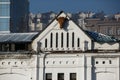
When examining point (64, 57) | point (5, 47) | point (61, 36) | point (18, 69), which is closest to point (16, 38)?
point (5, 47)

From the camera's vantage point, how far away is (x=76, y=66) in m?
39.1

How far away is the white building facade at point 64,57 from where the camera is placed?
3888 cm

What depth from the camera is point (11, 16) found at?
133 meters

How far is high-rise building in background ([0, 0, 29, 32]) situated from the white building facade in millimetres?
88162

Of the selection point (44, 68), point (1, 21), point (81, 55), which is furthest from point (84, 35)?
point (1, 21)

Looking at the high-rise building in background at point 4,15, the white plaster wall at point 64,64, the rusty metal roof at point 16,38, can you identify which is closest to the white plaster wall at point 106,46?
the white plaster wall at point 64,64

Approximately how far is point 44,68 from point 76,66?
2.42 m

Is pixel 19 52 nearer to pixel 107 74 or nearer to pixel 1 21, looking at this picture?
pixel 107 74

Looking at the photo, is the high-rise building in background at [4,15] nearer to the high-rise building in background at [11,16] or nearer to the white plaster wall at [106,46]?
the high-rise building in background at [11,16]

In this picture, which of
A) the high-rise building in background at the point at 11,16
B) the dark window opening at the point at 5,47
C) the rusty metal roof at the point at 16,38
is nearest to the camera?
the dark window opening at the point at 5,47

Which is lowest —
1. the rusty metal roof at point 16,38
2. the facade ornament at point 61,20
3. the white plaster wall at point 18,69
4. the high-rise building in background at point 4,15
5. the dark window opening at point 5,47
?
the white plaster wall at point 18,69

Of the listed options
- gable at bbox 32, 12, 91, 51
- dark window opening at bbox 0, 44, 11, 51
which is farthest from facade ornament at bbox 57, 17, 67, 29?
dark window opening at bbox 0, 44, 11, 51

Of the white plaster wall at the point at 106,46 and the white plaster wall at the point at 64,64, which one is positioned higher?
the white plaster wall at the point at 106,46

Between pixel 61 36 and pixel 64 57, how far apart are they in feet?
5.32
